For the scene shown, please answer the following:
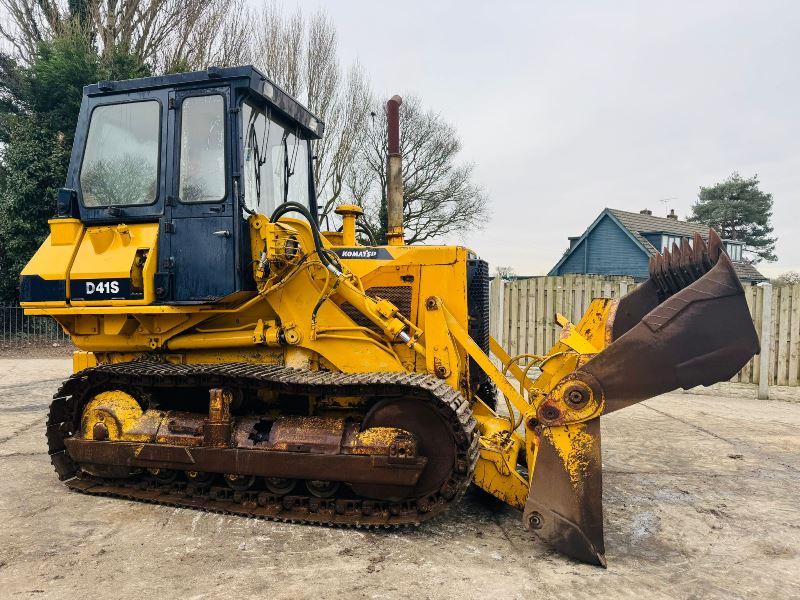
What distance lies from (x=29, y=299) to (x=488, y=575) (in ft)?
12.9

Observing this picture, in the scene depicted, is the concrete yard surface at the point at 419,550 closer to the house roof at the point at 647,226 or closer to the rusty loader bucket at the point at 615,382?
the rusty loader bucket at the point at 615,382

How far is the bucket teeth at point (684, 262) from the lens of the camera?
3658mm

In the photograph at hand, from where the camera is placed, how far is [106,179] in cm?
464

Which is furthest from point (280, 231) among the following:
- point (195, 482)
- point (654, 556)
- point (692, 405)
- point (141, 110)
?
point (692, 405)

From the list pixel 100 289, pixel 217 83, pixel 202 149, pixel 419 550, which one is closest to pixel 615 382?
pixel 419 550

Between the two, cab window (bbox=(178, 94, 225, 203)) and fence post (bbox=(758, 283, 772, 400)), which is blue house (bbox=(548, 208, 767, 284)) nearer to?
fence post (bbox=(758, 283, 772, 400))

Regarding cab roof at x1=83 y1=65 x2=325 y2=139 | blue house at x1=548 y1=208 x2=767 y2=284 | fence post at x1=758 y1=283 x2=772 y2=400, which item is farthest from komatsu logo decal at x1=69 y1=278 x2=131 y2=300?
blue house at x1=548 y1=208 x2=767 y2=284

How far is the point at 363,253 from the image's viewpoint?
4.71 meters

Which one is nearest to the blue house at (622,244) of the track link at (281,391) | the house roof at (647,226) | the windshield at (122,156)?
the house roof at (647,226)

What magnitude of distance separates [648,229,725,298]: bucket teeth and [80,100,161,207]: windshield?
3871mm

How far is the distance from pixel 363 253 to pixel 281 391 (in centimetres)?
133

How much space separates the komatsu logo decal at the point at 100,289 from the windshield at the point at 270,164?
3.63ft

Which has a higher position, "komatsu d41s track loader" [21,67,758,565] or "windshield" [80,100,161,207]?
"windshield" [80,100,161,207]

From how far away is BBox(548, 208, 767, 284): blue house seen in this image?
89.0ft
